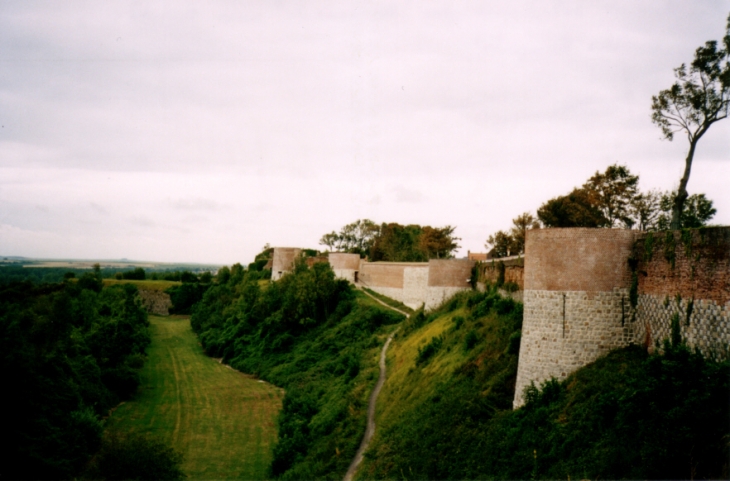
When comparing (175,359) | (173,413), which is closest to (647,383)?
(173,413)

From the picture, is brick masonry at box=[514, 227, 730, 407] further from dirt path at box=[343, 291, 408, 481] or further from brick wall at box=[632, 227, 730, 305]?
dirt path at box=[343, 291, 408, 481]

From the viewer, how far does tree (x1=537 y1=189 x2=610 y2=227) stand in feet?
95.3

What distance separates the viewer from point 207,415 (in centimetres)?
2998

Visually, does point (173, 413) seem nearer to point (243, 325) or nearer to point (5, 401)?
point (5, 401)

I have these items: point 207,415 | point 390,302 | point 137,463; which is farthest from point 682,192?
point 207,415

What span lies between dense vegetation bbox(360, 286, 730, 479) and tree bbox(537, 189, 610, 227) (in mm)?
11374

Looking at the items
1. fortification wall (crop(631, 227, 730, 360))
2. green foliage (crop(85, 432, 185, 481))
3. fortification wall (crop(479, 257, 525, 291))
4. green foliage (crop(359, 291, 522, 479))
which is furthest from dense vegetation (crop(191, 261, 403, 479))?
fortification wall (crop(631, 227, 730, 360))

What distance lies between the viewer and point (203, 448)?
82.9 feet

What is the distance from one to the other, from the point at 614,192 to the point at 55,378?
29347 millimetres

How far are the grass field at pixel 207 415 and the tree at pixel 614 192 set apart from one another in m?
21.2

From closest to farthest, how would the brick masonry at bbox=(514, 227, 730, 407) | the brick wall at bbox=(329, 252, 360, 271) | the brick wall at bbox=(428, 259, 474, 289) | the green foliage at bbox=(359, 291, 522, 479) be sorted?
the brick masonry at bbox=(514, 227, 730, 407) < the green foliage at bbox=(359, 291, 522, 479) < the brick wall at bbox=(428, 259, 474, 289) < the brick wall at bbox=(329, 252, 360, 271)

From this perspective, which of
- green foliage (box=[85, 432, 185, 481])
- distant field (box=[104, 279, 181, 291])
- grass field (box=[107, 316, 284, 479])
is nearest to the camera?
green foliage (box=[85, 432, 185, 481])

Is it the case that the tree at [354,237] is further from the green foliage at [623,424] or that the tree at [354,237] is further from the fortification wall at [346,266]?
the green foliage at [623,424]

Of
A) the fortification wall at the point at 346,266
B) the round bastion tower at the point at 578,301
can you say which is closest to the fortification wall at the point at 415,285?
the fortification wall at the point at 346,266
